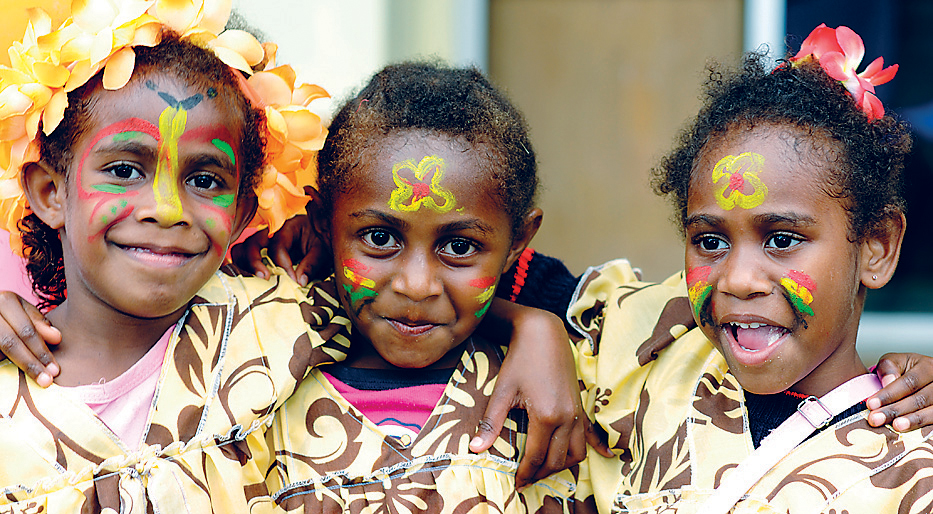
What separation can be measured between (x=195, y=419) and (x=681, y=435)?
3.15 ft

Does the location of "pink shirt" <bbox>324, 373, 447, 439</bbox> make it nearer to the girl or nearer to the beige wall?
the girl

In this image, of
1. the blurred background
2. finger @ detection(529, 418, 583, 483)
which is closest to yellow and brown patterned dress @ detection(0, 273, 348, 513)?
finger @ detection(529, 418, 583, 483)

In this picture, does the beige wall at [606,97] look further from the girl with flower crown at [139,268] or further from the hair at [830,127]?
the girl with flower crown at [139,268]

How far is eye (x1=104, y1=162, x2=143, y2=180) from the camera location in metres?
1.71

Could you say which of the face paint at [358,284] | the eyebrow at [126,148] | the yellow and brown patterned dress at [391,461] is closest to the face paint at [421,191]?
the face paint at [358,284]

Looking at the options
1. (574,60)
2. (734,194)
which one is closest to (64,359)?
(734,194)

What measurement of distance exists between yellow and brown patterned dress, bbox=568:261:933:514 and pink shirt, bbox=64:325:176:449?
0.91 m

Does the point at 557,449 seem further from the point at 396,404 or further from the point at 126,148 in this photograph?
the point at 126,148

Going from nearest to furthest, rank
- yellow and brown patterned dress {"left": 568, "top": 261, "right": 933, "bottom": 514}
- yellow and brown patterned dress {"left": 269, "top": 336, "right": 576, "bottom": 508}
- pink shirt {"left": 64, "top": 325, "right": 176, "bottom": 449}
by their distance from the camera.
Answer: yellow and brown patterned dress {"left": 568, "top": 261, "right": 933, "bottom": 514} → pink shirt {"left": 64, "top": 325, "right": 176, "bottom": 449} → yellow and brown patterned dress {"left": 269, "top": 336, "right": 576, "bottom": 508}

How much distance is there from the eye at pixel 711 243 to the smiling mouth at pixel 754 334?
15 cm

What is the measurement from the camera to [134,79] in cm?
173

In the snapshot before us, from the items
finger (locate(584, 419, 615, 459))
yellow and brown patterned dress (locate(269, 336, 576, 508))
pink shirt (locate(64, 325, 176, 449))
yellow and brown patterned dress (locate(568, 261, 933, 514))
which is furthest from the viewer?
finger (locate(584, 419, 615, 459))

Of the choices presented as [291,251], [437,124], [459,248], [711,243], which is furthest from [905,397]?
[291,251]

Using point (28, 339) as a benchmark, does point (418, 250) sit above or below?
above
